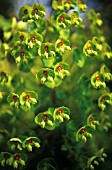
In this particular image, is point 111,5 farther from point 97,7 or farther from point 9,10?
point 9,10

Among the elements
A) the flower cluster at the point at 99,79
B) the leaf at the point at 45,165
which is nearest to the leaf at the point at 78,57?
the flower cluster at the point at 99,79

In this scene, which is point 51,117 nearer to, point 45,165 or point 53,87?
point 53,87

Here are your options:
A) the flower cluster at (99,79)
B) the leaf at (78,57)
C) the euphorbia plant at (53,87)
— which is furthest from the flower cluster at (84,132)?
the leaf at (78,57)

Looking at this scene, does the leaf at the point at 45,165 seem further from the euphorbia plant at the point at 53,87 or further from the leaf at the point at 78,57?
the leaf at the point at 78,57

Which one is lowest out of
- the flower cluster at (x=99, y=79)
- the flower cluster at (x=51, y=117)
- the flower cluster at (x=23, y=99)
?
the flower cluster at (x=51, y=117)

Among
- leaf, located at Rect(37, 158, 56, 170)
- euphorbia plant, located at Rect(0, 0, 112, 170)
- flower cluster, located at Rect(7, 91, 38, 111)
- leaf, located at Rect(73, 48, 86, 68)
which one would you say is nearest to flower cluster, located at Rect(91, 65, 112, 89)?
euphorbia plant, located at Rect(0, 0, 112, 170)

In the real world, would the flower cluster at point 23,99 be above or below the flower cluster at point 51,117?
above

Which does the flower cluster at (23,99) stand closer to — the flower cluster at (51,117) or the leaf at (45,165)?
the flower cluster at (51,117)

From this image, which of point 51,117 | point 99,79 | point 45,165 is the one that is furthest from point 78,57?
point 45,165

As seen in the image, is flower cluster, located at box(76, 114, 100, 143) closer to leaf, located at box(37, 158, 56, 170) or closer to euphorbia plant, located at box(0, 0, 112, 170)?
euphorbia plant, located at box(0, 0, 112, 170)

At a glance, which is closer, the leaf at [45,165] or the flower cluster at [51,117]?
the flower cluster at [51,117]
